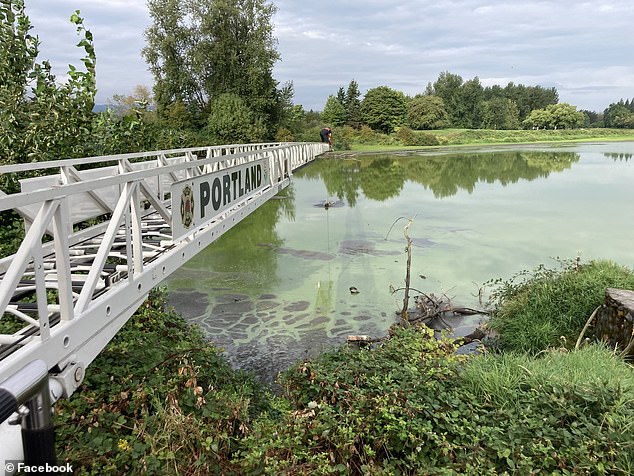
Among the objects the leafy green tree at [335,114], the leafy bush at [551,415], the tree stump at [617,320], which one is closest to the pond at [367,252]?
the tree stump at [617,320]

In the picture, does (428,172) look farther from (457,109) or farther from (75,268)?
(457,109)

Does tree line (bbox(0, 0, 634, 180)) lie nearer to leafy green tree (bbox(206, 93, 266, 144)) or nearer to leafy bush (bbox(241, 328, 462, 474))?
leafy green tree (bbox(206, 93, 266, 144))

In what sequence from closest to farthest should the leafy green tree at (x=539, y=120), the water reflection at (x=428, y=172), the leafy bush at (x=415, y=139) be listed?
the water reflection at (x=428, y=172) < the leafy bush at (x=415, y=139) < the leafy green tree at (x=539, y=120)

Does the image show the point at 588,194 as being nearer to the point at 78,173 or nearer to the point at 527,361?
the point at 527,361

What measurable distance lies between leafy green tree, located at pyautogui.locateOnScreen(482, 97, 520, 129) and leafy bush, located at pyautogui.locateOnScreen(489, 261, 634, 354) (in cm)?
8977

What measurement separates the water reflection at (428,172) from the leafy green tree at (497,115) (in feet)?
150

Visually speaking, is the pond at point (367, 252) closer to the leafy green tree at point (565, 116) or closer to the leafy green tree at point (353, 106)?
the leafy green tree at point (353, 106)

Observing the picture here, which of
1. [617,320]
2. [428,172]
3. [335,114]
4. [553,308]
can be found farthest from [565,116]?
[617,320]

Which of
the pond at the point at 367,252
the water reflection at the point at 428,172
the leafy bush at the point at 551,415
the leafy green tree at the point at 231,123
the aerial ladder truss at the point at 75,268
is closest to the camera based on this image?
the aerial ladder truss at the point at 75,268

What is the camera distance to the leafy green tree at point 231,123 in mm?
38750

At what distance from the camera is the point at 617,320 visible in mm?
7805

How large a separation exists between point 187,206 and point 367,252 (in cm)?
1039

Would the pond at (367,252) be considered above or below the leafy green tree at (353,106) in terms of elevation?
below

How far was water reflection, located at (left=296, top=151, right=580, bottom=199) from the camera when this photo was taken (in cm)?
3027
